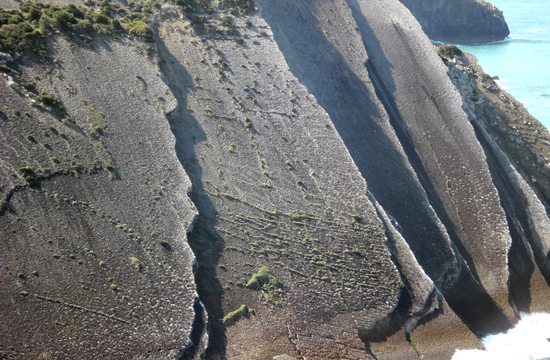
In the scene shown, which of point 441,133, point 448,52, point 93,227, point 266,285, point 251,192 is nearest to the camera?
point 93,227

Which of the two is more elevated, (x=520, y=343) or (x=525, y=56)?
(x=520, y=343)

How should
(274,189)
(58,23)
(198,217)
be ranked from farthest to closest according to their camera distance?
(58,23) → (274,189) → (198,217)

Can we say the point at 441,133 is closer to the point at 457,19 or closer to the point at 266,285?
the point at 266,285

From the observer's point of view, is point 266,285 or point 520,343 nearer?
point 266,285

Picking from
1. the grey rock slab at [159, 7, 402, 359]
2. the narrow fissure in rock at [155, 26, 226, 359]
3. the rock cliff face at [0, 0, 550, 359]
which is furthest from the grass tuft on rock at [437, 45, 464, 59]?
the narrow fissure in rock at [155, 26, 226, 359]

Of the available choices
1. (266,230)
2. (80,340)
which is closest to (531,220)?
(266,230)

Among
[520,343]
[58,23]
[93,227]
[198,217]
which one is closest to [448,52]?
[520,343]
